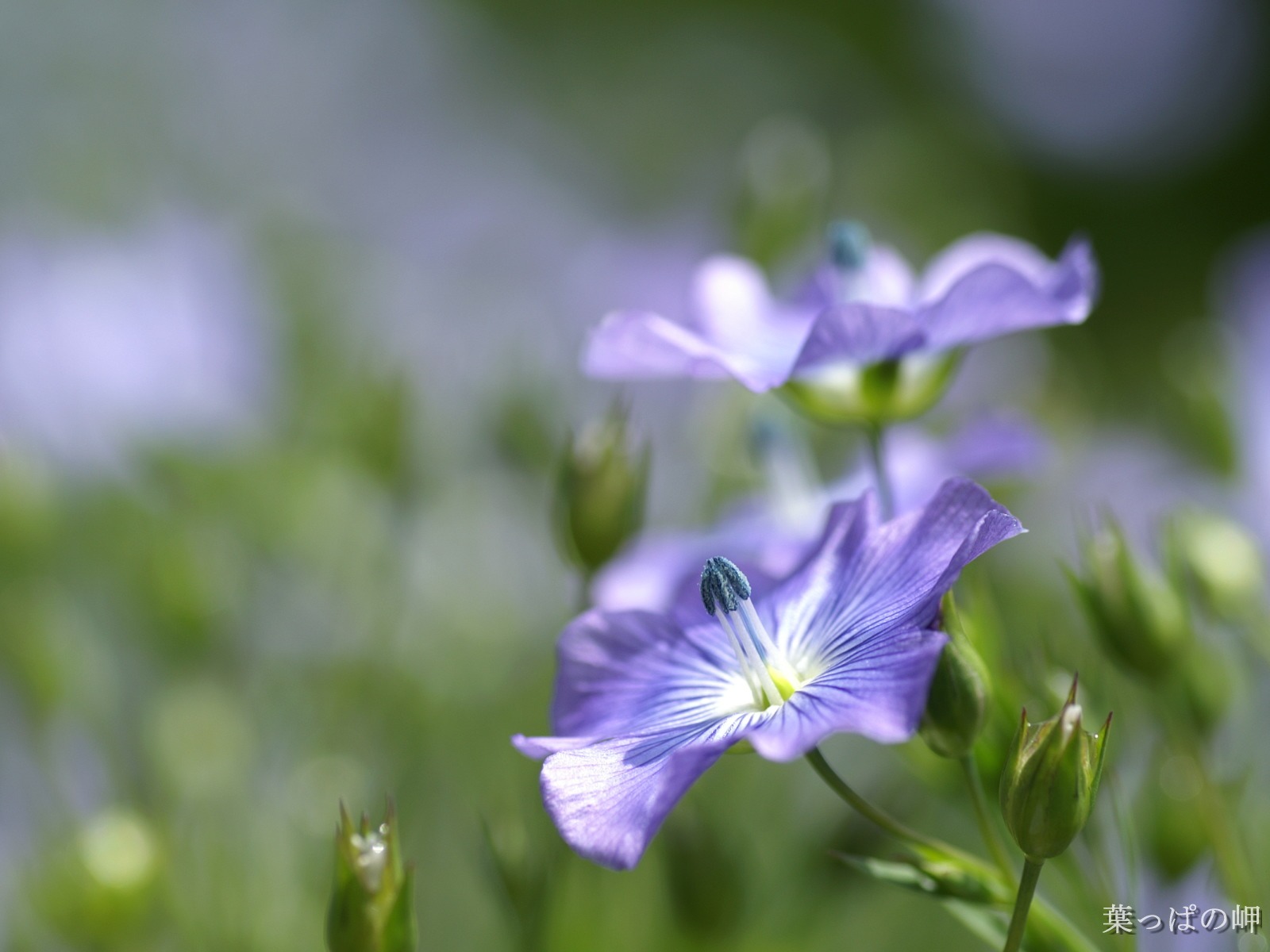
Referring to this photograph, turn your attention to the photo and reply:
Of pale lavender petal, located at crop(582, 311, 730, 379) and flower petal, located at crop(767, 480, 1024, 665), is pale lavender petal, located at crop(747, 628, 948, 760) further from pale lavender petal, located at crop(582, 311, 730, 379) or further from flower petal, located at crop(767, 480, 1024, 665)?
pale lavender petal, located at crop(582, 311, 730, 379)

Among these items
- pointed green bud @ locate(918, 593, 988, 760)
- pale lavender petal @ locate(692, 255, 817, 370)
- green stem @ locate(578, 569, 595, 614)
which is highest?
pale lavender petal @ locate(692, 255, 817, 370)

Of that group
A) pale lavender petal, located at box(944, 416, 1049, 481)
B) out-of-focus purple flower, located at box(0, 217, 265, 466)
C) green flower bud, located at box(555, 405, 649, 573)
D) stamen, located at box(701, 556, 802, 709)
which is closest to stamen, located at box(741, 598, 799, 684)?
stamen, located at box(701, 556, 802, 709)

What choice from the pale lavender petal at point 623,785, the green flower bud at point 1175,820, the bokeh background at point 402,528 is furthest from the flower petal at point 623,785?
the green flower bud at point 1175,820

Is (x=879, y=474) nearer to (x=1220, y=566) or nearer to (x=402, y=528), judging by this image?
(x=1220, y=566)

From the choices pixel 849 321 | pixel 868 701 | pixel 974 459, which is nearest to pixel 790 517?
pixel 974 459

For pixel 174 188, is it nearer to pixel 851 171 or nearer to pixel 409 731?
pixel 851 171

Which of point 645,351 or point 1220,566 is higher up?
point 645,351
